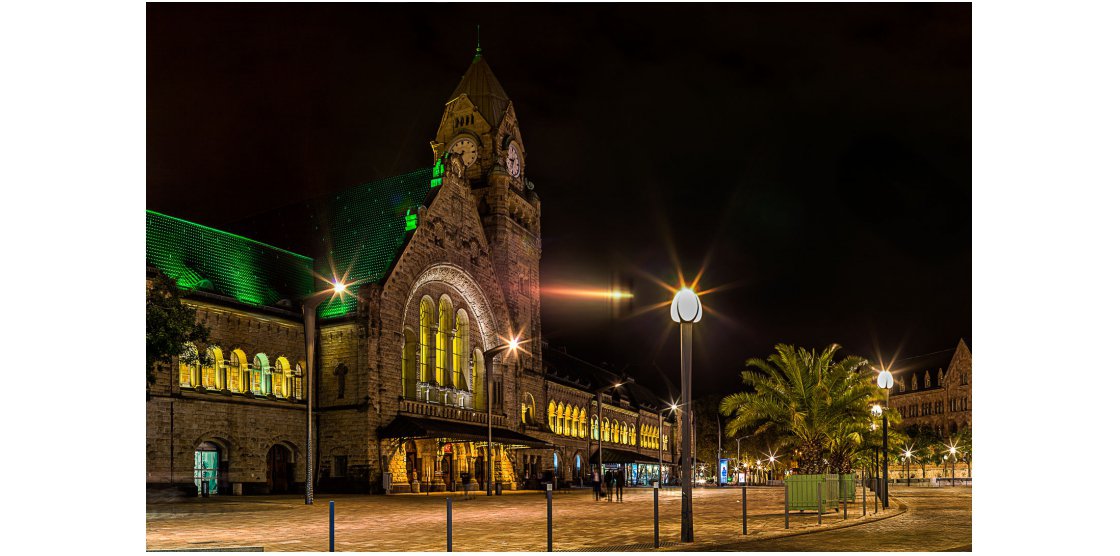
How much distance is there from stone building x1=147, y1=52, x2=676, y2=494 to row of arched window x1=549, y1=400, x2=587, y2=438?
6.94 meters

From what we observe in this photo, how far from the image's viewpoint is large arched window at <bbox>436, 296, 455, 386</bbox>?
5634 cm

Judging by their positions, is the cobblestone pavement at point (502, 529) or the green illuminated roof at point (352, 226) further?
the green illuminated roof at point (352, 226)

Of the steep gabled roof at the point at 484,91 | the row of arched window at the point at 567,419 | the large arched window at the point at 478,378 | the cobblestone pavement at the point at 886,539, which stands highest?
the steep gabled roof at the point at 484,91

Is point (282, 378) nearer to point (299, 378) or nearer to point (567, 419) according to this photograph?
point (299, 378)

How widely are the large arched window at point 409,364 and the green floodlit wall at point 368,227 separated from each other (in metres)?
3.92

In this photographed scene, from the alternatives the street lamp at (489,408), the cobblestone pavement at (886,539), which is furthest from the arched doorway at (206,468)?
the cobblestone pavement at (886,539)

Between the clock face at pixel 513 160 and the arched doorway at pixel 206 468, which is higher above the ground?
the clock face at pixel 513 160

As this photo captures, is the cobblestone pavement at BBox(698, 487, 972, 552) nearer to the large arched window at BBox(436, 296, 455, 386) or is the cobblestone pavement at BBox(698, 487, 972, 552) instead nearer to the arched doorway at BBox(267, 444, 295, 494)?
the arched doorway at BBox(267, 444, 295, 494)

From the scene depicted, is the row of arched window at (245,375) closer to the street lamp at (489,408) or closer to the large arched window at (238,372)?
the large arched window at (238,372)

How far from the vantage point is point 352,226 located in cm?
5738

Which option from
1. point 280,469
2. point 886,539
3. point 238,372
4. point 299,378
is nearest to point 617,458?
point 299,378

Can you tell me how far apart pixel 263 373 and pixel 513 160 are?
1128 inches

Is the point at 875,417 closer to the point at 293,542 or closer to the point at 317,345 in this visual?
the point at 293,542

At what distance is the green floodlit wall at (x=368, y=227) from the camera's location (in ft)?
173
